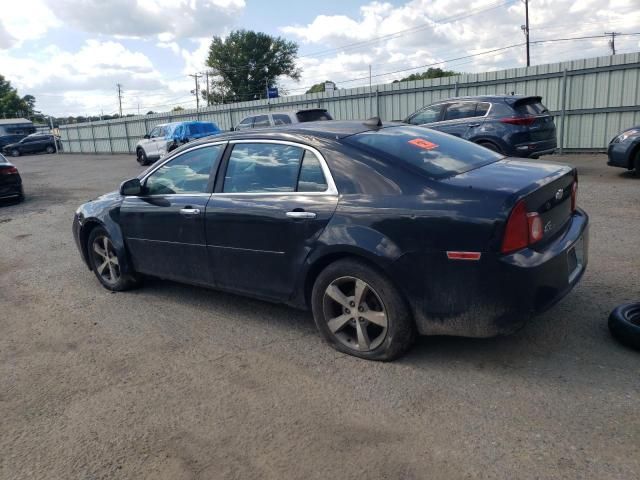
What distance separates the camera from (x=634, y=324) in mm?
3602

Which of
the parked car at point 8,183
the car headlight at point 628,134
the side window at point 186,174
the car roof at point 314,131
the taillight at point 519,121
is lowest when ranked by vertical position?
the parked car at point 8,183

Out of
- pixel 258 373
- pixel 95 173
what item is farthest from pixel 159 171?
pixel 95 173

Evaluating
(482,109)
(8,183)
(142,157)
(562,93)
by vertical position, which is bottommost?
(142,157)

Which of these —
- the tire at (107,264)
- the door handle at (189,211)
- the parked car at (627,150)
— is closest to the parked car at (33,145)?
the tire at (107,264)

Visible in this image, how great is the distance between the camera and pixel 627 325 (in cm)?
355

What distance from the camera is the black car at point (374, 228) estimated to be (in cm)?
315

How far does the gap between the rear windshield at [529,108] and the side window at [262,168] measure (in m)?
8.10

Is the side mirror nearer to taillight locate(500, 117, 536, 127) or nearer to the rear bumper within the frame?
the rear bumper

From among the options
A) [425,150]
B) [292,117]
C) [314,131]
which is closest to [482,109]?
[292,117]

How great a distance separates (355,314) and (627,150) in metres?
8.76

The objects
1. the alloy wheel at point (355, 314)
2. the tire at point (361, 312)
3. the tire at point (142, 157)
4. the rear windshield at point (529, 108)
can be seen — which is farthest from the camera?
the tire at point (142, 157)

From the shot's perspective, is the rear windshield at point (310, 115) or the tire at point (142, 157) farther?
the tire at point (142, 157)

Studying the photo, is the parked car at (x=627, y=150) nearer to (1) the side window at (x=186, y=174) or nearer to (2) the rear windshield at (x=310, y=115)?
(2) the rear windshield at (x=310, y=115)

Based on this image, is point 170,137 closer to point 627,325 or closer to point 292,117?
point 292,117
